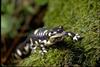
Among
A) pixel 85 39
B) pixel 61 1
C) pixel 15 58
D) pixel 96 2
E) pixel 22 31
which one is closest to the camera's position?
pixel 85 39

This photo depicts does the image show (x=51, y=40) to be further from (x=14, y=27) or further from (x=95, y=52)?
(x=14, y=27)

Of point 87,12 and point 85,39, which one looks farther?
point 87,12

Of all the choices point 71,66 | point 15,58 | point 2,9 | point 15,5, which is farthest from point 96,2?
point 15,5

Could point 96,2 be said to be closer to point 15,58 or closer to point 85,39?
point 85,39

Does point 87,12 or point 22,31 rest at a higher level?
point 87,12

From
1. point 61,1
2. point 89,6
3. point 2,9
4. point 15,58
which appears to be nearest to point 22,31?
point 2,9

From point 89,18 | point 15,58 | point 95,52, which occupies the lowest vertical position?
point 15,58

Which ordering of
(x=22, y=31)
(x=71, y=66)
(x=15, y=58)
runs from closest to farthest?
1. (x=71, y=66)
2. (x=15, y=58)
3. (x=22, y=31)
